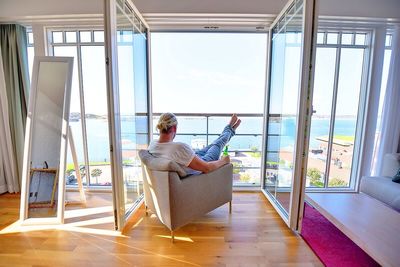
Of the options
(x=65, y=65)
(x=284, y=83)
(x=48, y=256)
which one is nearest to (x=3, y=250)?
(x=48, y=256)

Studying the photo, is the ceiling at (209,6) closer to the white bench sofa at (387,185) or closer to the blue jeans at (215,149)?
the blue jeans at (215,149)

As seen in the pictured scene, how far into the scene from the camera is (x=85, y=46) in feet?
9.17

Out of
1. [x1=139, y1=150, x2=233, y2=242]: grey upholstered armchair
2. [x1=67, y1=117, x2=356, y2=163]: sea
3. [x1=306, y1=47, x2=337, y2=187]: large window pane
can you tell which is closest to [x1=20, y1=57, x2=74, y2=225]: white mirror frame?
[x1=67, y1=117, x2=356, y2=163]: sea

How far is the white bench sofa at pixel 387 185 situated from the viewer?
2039mm

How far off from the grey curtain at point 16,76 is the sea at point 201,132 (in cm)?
64

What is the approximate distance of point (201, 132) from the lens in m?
3.19

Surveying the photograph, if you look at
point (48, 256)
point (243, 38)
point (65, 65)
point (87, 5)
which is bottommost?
point (48, 256)

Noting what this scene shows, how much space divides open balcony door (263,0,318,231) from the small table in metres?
0.28

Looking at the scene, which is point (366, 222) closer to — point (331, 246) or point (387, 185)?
point (331, 246)

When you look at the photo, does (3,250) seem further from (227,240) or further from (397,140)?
(397,140)

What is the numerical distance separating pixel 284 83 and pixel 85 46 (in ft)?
8.66

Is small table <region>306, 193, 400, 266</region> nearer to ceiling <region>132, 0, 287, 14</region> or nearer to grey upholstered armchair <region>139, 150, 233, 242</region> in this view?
grey upholstered armchair <region>139, 150, 233, 242</region>

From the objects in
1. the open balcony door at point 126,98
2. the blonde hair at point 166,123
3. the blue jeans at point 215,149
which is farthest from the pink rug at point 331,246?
the open balcony door at point 126,98

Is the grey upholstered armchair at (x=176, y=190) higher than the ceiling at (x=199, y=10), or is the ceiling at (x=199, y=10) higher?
the ceiling at (x=199, y=10)
